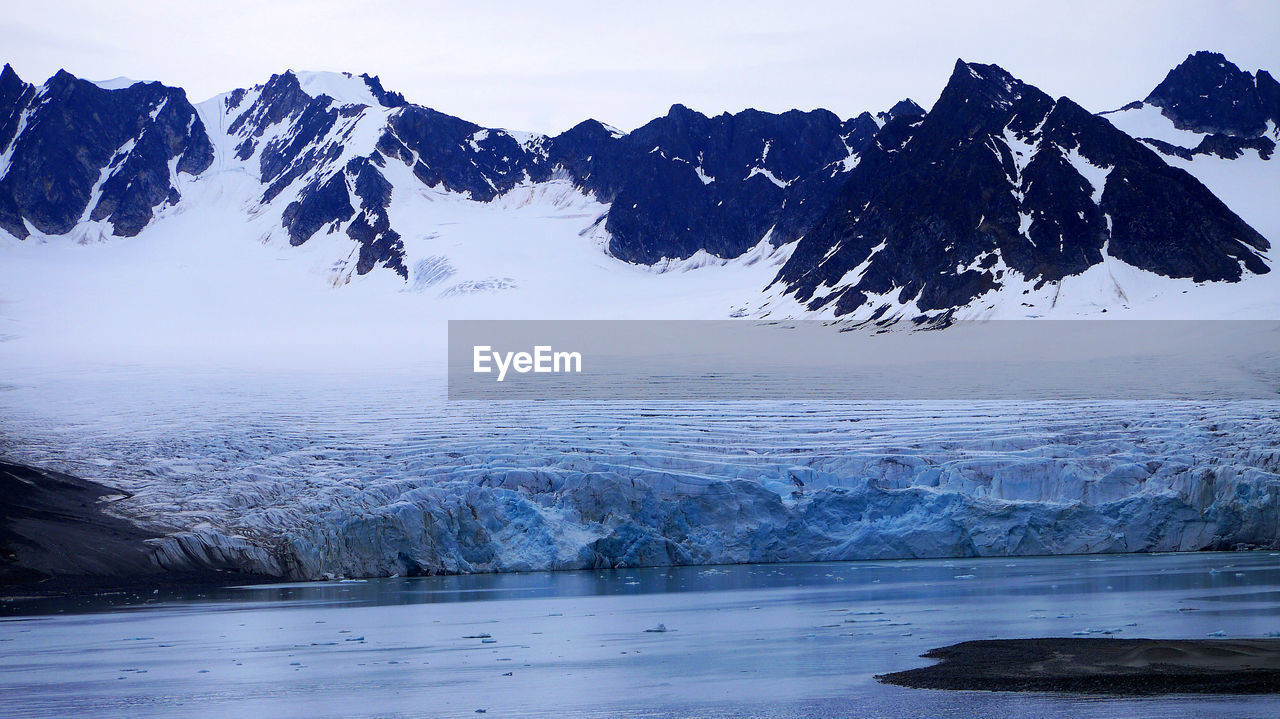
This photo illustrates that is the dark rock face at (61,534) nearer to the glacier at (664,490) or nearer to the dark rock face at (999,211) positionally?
the glacier at (664,490)

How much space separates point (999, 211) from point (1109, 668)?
91943 millimetres

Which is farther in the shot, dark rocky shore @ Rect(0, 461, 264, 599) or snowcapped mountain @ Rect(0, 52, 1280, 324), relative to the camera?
snowcapped mountain @ Rect(0, 52, 1280, 324)

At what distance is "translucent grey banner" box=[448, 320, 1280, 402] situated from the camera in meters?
63.4

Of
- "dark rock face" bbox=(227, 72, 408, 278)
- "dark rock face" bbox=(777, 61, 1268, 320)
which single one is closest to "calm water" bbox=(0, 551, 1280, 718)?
"dark rock face" bbox=(777, 61, 1268, 320)

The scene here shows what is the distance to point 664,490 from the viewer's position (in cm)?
4331

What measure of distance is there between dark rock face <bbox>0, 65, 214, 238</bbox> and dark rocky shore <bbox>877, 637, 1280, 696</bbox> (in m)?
145

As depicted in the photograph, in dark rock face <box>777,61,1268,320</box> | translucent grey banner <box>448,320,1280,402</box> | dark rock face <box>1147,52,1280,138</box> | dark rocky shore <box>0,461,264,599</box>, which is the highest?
dark rock face <box>1147,52,1280,138</box>

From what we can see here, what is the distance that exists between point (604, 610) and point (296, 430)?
26.5m

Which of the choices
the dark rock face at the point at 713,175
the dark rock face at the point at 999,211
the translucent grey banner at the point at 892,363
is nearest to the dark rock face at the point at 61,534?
the translucent grey banner at the point at 892,363

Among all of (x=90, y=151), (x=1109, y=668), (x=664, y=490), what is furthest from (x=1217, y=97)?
(x=90, y=151)

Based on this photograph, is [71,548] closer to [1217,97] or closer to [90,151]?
[1217,97]

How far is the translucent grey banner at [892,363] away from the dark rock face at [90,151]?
232 feet

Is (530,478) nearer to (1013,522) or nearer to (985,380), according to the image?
(1013,522)

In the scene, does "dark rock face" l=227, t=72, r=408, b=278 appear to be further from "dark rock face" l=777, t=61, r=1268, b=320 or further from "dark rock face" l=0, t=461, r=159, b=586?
"dark rock face" l=0, t=461, r=159, b=586
